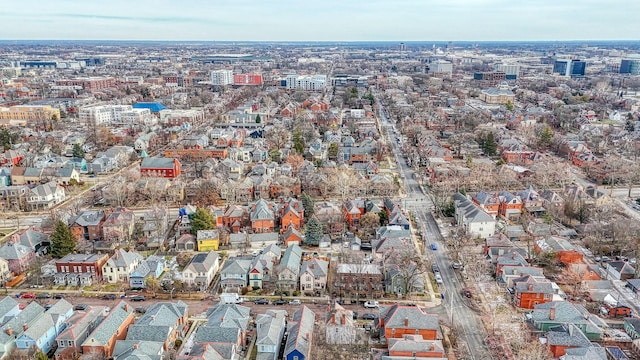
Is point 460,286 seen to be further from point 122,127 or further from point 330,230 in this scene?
point 122,127

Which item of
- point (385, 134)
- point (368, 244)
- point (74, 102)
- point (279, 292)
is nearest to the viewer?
point (279, 292)

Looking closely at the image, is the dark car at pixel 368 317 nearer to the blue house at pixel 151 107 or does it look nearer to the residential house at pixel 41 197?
the residential house at pixel 41 197

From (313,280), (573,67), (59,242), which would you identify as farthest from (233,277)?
(573,67)

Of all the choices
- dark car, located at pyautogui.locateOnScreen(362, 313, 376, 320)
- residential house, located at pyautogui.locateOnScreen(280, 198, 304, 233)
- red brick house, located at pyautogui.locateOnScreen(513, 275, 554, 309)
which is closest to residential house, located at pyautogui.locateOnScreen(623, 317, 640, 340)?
red brick house, located at pyautogui.locateOnScreen(513, 275, 554, 309)

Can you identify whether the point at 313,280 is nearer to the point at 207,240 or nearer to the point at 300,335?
the point at 300,335

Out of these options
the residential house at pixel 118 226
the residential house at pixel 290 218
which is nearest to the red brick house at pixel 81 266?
the residential house at pixel 118 226

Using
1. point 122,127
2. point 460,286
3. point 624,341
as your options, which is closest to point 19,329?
point 460,286
